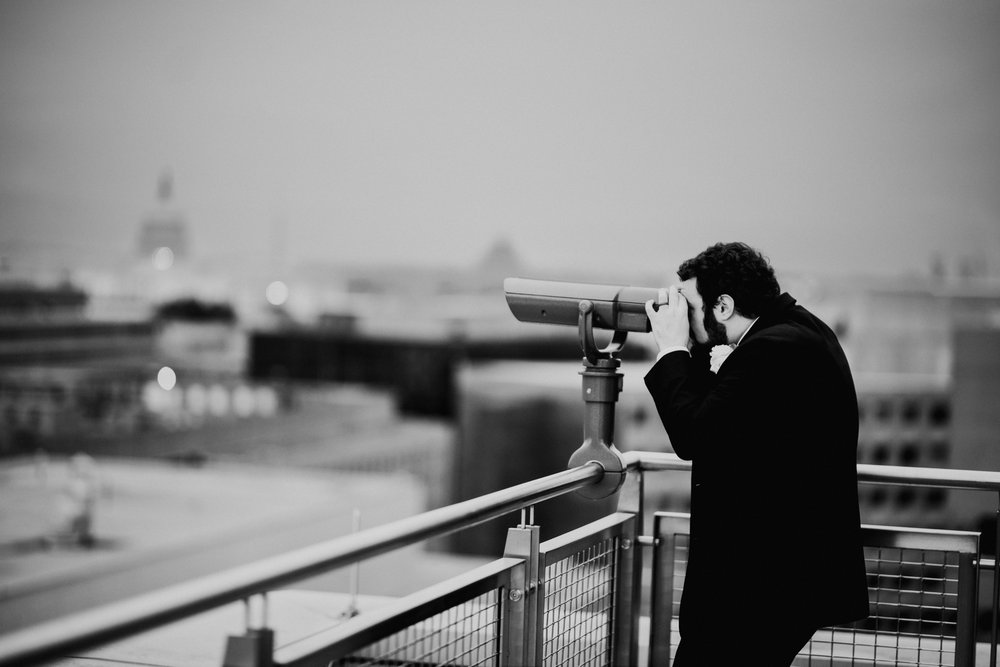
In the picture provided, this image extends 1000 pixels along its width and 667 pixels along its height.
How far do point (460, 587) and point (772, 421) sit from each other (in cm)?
78

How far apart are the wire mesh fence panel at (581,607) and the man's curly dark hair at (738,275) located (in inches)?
32.4

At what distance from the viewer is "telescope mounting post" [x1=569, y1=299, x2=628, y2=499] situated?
284 cm

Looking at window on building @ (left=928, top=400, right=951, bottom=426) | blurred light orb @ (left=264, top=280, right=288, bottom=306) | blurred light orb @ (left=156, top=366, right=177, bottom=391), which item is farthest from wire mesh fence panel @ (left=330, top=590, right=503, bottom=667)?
blurred light orb @ (left=264, top=280, right=288, bottom=306)

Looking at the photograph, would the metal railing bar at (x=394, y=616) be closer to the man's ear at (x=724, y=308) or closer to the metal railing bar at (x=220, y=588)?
the metal railing bar at (x=220, y=588)

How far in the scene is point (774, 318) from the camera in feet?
7.81

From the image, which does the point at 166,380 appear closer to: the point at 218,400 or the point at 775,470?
the point at 218,400

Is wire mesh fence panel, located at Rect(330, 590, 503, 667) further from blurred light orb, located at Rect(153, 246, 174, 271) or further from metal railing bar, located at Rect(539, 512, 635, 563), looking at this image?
blurred light orb, located at Rect(153, 246, 174, 271)

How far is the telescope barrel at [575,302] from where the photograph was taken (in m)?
2.69

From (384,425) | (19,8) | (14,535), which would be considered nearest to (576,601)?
(14,535)

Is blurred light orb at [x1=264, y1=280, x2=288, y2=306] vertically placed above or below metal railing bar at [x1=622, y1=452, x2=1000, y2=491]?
below

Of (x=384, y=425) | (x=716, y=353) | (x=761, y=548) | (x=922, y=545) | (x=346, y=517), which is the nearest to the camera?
(x=761, y=548)

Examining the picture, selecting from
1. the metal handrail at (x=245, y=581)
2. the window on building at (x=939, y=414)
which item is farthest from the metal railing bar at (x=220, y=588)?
the window on building at (x=939, y=414)

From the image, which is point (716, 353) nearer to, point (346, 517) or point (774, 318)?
point (774, 318)

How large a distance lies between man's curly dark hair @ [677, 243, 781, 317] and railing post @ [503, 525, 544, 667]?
0.72 m
